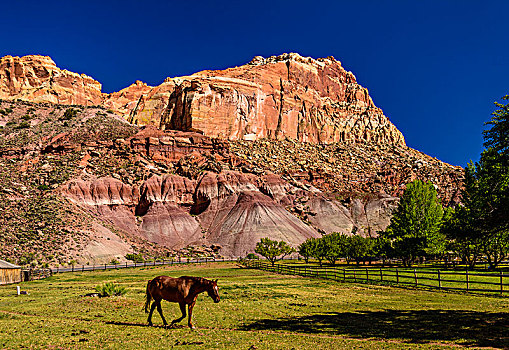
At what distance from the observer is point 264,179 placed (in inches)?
5487

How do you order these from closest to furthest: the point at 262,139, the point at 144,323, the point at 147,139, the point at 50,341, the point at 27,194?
the point at 50,341
the point at 144,323
the point at 27,194
the point at 147,139
the point at 262,139

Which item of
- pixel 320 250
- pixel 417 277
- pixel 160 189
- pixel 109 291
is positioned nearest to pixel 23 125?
pixel 160 189

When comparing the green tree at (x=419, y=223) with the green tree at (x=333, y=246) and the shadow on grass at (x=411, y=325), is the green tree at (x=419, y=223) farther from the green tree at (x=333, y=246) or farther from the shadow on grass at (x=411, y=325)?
the shadow on grass at (x=411, y=325)

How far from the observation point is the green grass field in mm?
12172

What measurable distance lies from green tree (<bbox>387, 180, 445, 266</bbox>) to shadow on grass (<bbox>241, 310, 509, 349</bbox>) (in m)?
36.4

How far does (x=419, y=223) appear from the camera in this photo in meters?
52.8

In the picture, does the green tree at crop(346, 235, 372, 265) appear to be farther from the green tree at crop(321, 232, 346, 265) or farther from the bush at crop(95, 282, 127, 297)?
the bush at crop(95, 282, 127, 297)

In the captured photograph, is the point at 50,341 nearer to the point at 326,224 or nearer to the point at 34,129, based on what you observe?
the point at 326,224

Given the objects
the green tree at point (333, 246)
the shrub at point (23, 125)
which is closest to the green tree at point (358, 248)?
the green tree at point (333, 246)

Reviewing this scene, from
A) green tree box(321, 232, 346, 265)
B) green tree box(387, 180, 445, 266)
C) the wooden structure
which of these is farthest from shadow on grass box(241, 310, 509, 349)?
green tree box(321, 232, 346, 265)

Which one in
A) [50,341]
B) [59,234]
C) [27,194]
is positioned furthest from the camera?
[27,194]

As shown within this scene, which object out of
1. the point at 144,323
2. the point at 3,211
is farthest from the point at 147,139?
the point at 144,323

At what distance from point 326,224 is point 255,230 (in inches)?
1204

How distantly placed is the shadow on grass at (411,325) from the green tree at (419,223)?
36.4m
